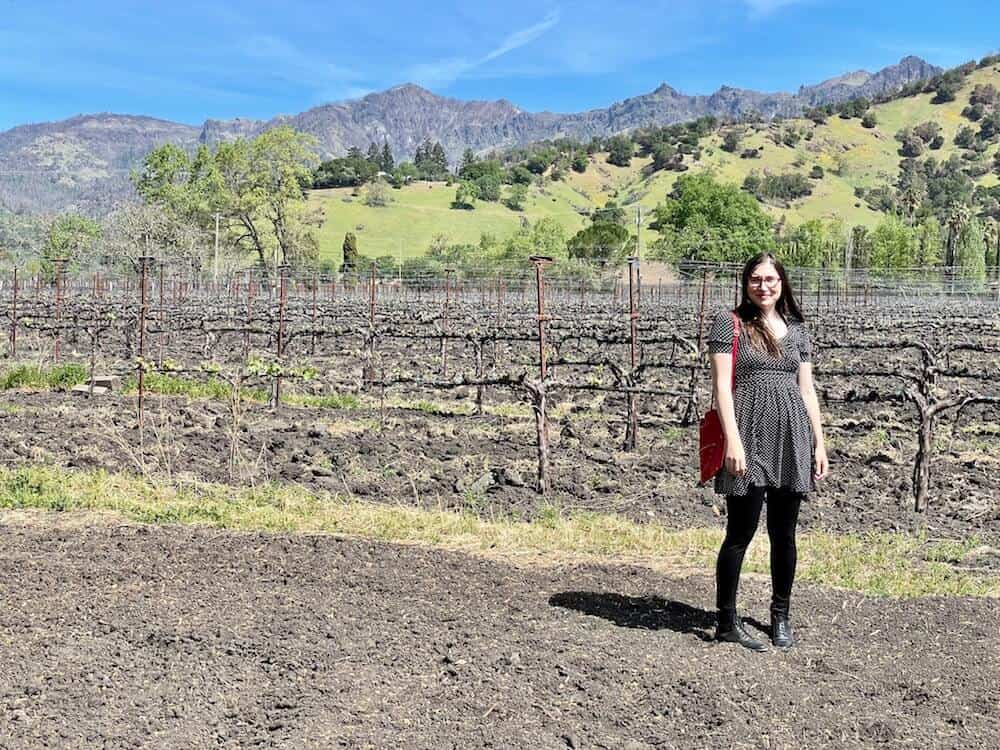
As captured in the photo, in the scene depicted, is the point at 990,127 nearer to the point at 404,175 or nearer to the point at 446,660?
the point at 404,175

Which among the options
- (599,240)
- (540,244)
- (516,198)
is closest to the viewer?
(540,244)

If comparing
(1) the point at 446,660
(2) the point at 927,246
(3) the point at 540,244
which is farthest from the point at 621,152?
(1) the point at 446,660

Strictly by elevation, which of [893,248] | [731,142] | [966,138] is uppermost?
[966,138]

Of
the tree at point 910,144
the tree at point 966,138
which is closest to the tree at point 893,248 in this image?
the tree at point 910,144

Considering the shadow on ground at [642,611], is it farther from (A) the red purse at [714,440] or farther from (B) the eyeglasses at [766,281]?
(B) the eyeglasses at [766,281]

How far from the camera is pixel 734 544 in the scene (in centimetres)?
443

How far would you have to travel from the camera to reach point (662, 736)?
3.62m

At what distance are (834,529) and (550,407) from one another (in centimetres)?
653

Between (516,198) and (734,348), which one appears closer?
(734,348)

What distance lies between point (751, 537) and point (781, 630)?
0.53 m

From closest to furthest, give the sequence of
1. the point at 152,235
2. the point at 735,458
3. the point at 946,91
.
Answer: the point at 735,458 → the point at 152,235 → the point at 946,91

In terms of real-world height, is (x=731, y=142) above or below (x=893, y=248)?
above

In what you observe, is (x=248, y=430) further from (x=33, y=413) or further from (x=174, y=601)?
(x=174, y=601)

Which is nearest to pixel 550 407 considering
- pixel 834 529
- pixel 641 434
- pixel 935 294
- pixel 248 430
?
pixel 641 434
